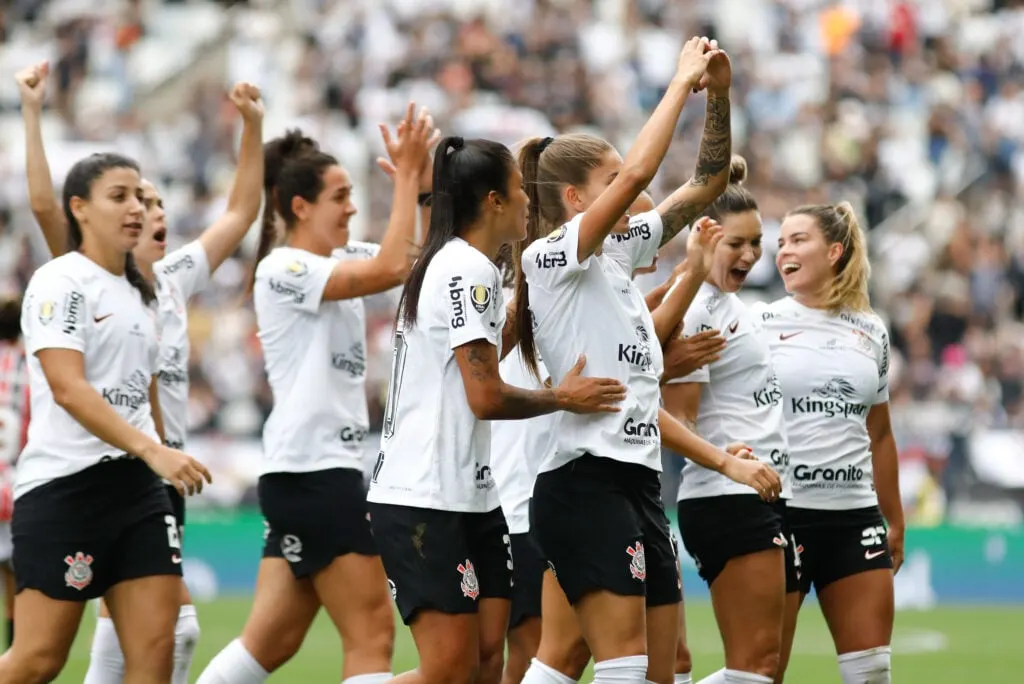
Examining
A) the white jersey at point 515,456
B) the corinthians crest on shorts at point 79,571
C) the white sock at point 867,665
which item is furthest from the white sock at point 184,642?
the white sock at point 867,665

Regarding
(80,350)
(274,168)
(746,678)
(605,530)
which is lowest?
(746,678)

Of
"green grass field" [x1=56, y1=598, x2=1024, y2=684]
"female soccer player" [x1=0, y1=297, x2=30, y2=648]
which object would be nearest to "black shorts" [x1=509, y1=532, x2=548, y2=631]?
"green grass field" [x1=56, y1=598, x2=1024, y2=684]

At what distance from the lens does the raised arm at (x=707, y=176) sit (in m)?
6.55

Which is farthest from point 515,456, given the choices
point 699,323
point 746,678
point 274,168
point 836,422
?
point 274,168

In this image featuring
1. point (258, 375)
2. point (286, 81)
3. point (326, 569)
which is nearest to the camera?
point (326, 569)

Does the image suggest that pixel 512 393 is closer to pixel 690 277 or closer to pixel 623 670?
pixel 623 670

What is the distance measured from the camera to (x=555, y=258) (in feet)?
19.9

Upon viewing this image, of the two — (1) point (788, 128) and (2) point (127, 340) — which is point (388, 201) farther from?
(2) point (127, 340)

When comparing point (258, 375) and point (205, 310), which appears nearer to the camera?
point (258, 375)

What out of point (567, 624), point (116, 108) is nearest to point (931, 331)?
point (116, 108)

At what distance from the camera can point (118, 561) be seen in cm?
680

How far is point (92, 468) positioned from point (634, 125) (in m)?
17.3

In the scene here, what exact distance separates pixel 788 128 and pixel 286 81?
7216 millimetres

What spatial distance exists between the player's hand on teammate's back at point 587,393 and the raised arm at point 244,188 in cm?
293
